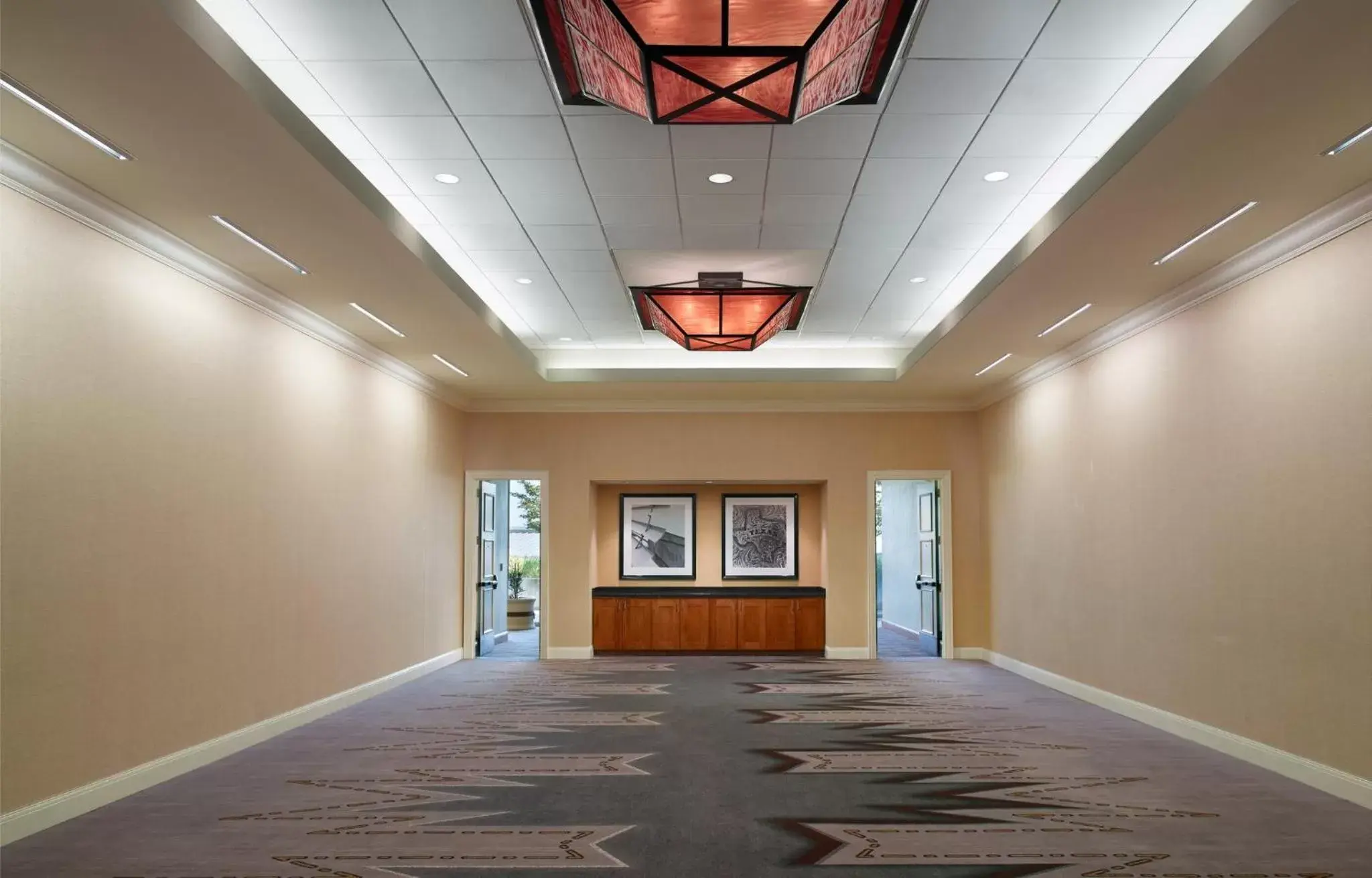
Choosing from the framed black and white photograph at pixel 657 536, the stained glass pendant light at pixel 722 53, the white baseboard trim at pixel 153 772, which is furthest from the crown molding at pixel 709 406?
the stained glass pendant light at pixel 722 53

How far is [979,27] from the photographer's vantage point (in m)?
4.74

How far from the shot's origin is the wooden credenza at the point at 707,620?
14234 millimetres

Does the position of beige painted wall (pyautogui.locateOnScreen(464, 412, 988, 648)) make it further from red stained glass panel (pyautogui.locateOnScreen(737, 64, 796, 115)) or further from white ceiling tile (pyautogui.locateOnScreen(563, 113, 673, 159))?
red stained glass panel (pyautogui.locateOnScreen(737, 64, 796, 115))

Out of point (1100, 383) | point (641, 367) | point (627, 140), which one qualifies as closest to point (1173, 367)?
point (1100, 383)

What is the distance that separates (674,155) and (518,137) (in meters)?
0.98

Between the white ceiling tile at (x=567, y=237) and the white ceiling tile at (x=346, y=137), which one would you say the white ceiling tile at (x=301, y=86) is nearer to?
the white ceiling tile at (x=346, y=137)

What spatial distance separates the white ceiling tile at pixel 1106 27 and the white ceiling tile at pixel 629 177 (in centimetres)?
246

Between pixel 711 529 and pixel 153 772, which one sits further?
pixel 711 529

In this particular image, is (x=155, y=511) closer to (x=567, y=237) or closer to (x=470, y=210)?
(x=470, y=210)

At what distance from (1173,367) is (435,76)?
235 inches

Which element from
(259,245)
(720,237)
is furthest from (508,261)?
(259,245)

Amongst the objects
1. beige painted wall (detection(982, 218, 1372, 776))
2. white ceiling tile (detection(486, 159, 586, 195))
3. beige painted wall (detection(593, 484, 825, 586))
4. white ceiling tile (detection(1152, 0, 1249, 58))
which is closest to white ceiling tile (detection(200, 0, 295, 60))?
white ceiling tile (detection(486, 159, 586, 195))

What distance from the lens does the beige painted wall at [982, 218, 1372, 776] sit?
5.84 metres

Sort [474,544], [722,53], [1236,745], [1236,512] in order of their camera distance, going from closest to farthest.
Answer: [722,53]
[1236,745]
[1236,512]
[474,544]
